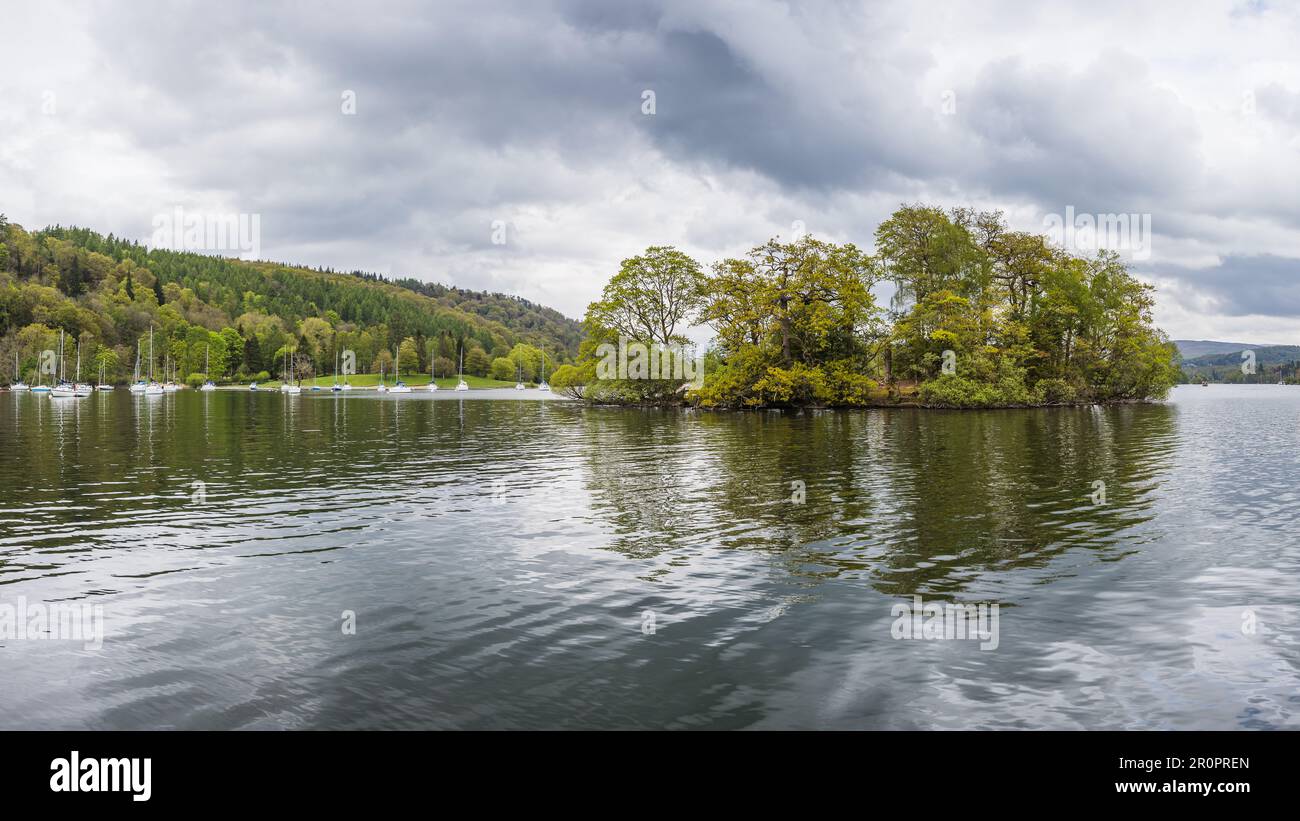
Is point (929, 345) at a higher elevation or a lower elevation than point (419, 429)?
higher

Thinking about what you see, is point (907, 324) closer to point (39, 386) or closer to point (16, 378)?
point (39, 386)

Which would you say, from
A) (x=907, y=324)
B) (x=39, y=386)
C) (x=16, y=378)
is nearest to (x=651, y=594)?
(x=907, y=324)

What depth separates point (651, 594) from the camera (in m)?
14.3

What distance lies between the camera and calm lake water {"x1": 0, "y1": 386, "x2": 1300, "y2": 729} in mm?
9602

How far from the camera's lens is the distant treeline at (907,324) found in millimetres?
84750

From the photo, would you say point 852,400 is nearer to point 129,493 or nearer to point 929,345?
point 929,345

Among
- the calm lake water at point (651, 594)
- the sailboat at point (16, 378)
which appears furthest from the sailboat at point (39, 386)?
the calm lake water at point (651, 594)

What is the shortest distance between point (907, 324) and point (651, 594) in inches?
3248

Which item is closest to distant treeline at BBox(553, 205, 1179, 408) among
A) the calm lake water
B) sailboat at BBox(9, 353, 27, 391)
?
the calm lake water

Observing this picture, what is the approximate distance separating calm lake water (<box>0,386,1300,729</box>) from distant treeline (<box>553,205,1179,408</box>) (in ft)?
176

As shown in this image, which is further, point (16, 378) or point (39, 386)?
point (16, 378)

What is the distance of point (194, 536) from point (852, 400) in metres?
75.2
